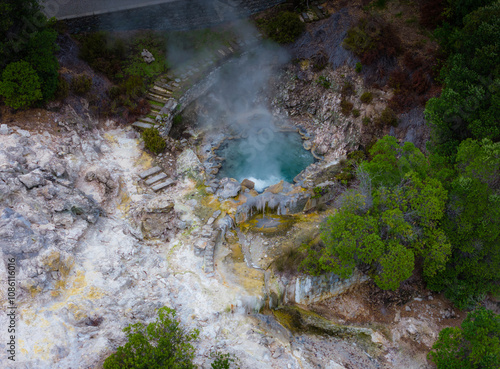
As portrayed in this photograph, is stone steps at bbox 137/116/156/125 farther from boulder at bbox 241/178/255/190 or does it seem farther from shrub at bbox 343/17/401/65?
shrub at bbox 343/17/401/65

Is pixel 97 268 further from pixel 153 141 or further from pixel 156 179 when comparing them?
pixel 153 141

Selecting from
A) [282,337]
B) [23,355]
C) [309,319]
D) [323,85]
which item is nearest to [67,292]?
[23,355]

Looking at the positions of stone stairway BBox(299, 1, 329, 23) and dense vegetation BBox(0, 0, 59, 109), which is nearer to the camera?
dense vegetation BBox(0, 0, 59, 109)

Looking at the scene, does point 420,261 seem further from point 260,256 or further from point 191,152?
point 191,152

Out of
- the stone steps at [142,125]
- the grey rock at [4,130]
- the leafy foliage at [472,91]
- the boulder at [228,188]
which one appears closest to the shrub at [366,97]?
the leafy foliage at [472,91]

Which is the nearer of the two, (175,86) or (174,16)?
(175,86)

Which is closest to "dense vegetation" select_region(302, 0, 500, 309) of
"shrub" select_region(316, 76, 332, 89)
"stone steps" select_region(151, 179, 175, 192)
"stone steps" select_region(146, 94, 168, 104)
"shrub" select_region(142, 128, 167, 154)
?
"stone steps" select_region(151, 179, 175, 192)

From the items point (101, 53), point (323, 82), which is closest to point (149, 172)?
point (101, 53)
